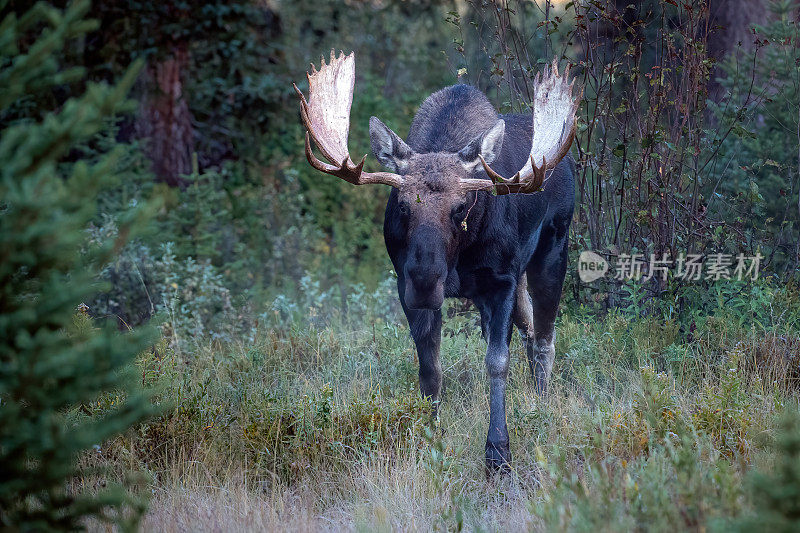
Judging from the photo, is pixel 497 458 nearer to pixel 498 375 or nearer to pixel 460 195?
pixel 498 375

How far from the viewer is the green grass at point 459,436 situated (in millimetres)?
3203

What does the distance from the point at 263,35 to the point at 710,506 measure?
31.7ft

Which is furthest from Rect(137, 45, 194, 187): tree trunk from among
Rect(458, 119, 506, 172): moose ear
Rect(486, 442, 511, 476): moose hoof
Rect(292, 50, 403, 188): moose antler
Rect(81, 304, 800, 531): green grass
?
Rect(486, 442, 511, 476): moose hoof

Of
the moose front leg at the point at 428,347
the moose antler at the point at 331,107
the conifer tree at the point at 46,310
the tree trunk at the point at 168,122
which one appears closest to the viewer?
the conifer tree at the point at 46,310

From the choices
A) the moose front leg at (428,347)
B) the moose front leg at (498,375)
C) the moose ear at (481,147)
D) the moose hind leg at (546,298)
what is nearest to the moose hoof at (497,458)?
the moose front leg at (498,375)

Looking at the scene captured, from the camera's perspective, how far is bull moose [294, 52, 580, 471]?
4414mm

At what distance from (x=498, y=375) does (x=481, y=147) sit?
1358mm

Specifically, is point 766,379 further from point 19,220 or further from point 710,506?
point 19,220

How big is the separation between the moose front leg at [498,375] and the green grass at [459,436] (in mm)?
105

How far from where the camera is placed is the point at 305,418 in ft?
14.6

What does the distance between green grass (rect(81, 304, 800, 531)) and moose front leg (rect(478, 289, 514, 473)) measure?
105 millimetres

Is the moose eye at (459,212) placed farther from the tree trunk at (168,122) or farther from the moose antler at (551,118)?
the tree trunk at (168,122)

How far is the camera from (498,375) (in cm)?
477

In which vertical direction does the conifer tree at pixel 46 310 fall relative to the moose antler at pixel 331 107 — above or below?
below
